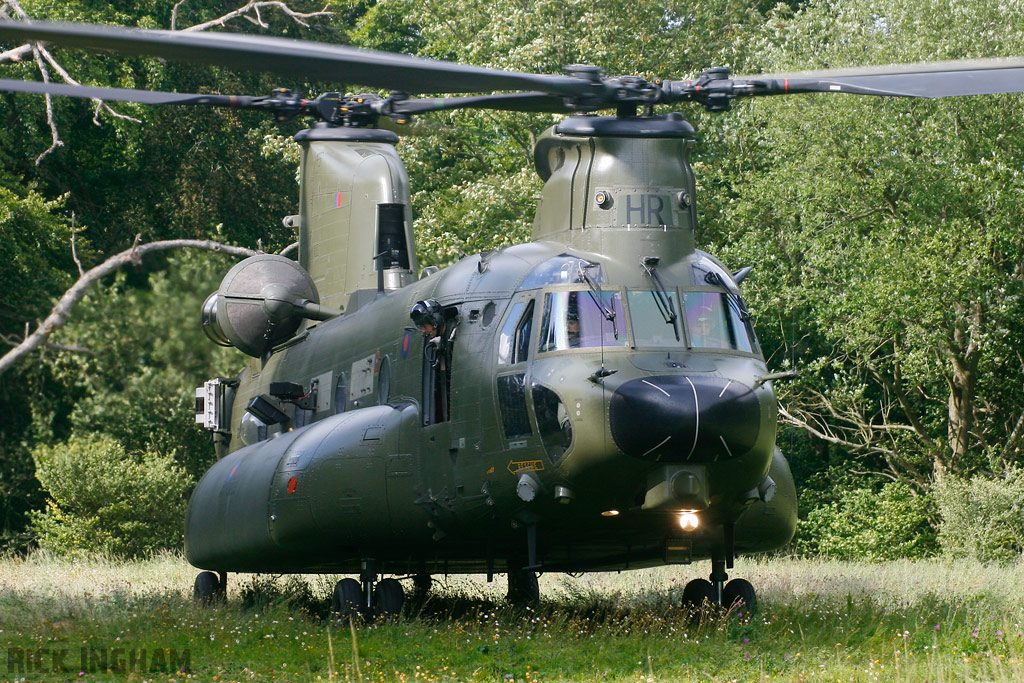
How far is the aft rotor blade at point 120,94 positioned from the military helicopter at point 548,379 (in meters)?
0.03

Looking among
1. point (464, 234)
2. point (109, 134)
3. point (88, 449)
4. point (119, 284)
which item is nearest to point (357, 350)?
point (119, 284)

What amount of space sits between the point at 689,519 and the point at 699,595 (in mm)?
1967

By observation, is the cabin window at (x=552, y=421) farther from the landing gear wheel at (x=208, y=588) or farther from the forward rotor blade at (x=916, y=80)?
the landing gear wheel at (x=208, y=588)

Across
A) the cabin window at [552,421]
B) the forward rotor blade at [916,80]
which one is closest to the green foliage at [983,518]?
the forward rotor blade at [916,80]

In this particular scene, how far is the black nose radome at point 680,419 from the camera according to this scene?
10.7 meters

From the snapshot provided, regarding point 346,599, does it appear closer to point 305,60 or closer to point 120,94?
point 120,94

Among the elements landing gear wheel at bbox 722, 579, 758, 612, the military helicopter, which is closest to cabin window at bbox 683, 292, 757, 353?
the military helicopter

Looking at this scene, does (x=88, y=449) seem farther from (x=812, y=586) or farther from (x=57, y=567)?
(x=812, y=586)

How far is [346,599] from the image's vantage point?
44.8 feet

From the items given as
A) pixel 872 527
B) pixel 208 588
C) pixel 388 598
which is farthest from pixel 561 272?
pixel 872 527

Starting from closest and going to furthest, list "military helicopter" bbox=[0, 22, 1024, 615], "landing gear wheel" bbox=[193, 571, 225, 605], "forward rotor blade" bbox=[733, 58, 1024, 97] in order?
"military helicopter" bbox=[0, 22, 1024, 615] < "forward rotor blade" bbox=[733, 58, 1024, 97] < "landing gear wheel" bbox=[193, 571, 225, 605]

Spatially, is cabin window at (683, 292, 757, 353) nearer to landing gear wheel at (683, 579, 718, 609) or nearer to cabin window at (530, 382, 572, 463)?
cabin window at (530, 382, 572, 463)

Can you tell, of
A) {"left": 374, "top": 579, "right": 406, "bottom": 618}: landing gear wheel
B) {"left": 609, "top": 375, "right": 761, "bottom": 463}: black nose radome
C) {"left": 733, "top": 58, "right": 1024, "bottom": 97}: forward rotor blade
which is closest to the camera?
{"left": 609, "top": 375, "right": 761, "bottom": 463}: black nose radome

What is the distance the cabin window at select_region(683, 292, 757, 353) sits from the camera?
11562 millimetres
